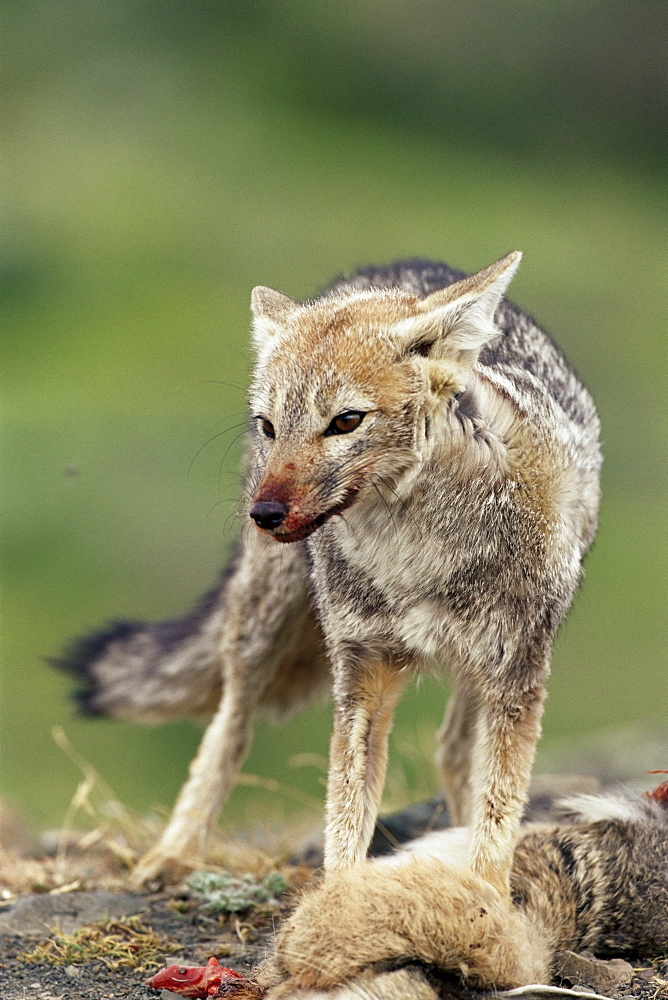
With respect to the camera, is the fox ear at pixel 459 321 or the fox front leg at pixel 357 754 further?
the fox front leg at pixel 357 754

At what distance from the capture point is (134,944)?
5164mm

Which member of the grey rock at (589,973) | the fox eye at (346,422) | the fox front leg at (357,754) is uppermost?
the fox eye at (346,422)

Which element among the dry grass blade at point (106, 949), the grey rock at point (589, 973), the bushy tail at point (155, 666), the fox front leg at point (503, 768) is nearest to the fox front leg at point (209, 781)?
the bushy tail at point (155, 666)

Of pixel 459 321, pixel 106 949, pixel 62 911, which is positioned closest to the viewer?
pixel 459 321

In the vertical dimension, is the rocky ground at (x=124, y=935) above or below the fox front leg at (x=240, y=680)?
below

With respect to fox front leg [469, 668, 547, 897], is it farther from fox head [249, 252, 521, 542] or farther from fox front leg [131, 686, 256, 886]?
fox front leg [131, 686, 256, 886]

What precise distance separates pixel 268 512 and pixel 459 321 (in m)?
0.98

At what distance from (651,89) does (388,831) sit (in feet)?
56.3

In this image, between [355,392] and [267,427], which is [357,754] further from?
[355,392]

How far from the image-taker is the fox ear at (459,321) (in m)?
4.32

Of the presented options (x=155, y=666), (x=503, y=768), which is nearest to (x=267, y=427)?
(x=503, y=768)

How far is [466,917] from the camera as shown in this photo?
4.14 meters

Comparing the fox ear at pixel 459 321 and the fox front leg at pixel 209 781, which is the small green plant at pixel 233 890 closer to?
the fox front leg at pixel 209 781

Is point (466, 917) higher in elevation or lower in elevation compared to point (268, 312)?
lower
